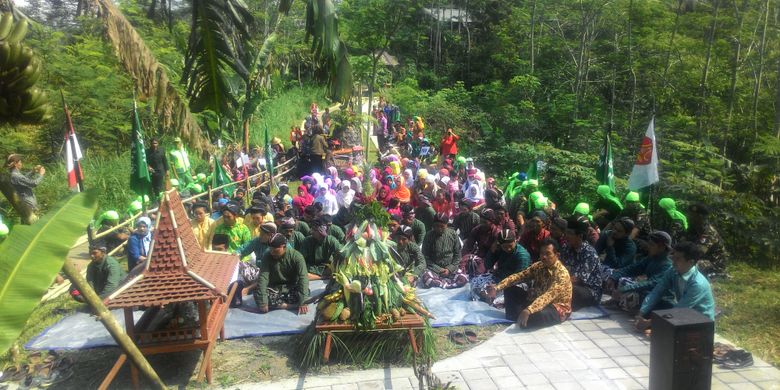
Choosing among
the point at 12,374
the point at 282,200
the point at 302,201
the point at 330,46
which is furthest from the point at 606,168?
the point at 12,374

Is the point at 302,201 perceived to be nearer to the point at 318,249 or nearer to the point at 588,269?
the point at 318,249

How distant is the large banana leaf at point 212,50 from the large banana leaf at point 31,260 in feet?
5.93

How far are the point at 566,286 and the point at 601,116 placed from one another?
425 inches

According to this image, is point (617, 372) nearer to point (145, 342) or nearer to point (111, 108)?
point (145, 342)

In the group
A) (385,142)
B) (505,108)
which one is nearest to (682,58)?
(505,108)

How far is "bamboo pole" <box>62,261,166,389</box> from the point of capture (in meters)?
2.67

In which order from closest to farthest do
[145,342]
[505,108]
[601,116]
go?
[145,342] < [601,116] < [505,108]

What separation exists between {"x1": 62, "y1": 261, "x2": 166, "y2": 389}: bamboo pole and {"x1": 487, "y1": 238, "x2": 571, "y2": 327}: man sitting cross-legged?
4424 mm

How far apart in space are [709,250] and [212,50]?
698cm

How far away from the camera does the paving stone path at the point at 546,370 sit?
5.44 m

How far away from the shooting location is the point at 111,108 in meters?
15.0

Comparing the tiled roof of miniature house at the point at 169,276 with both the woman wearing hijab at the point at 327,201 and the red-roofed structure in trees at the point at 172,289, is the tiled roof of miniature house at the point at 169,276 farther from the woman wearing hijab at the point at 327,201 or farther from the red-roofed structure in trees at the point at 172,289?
the woman wearing hijab at the point at 327,201

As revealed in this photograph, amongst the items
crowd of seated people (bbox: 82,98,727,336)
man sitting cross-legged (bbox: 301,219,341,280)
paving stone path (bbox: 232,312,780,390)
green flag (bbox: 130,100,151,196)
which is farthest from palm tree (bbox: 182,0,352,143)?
green flag (bbox: 130,100,151,196)

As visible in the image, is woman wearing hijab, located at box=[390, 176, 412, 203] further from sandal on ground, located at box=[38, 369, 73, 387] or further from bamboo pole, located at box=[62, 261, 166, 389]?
bamboo pole, located at box=[62, 261, 166, 389]
